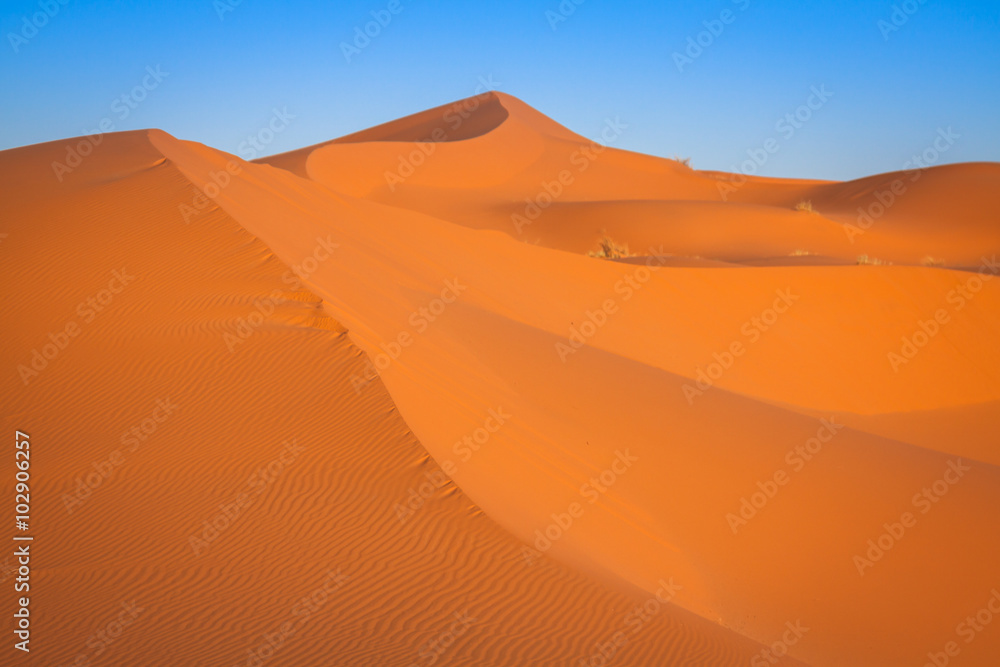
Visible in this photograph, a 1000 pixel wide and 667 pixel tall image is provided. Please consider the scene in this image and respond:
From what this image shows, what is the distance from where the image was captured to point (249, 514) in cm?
543

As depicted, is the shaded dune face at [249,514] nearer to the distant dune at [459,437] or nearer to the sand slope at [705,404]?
the distant dune at [459,437]

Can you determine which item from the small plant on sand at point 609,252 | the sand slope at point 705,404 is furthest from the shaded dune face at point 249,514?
the small plant on sand at point 609,252

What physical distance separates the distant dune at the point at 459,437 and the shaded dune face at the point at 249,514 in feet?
0.08

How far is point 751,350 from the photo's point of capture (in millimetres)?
13406

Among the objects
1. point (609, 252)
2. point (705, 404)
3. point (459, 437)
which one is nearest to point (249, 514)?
point (459, 437)

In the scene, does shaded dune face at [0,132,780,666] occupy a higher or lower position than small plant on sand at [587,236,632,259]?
higher

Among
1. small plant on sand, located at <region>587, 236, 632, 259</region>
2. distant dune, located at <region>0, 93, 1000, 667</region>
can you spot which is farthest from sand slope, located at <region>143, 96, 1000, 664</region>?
small plant on sand, located at <region>587, 236, 632, 259</region>

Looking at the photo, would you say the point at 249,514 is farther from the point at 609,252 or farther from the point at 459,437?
the point at 609,252

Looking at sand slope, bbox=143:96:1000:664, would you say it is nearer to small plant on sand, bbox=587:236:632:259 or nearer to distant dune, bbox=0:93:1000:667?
distant dune, bbox=0:93:1000:667

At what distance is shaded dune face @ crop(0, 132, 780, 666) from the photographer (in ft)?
14.3

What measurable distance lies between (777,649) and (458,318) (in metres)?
6.13

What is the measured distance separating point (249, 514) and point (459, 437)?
2.03m

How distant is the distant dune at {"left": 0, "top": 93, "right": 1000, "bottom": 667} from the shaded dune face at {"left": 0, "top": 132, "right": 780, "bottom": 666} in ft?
0.08

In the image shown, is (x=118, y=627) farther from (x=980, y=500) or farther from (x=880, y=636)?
(x=980, y=500)
